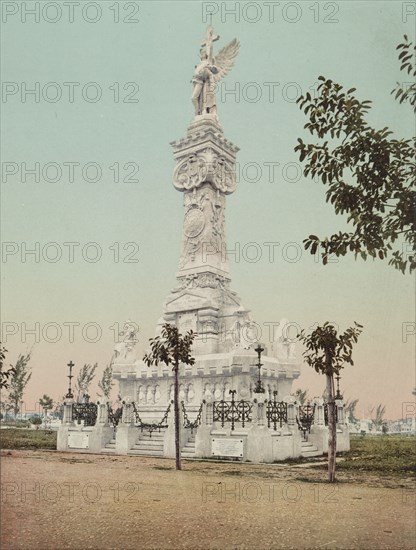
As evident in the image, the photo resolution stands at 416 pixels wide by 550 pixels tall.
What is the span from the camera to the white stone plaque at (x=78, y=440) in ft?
84.2

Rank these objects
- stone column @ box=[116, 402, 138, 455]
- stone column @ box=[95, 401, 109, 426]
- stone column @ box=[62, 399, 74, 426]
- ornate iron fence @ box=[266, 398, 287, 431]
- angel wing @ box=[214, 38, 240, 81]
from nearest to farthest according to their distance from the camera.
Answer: ornate iron fence @ box=[266, 398, 287, 431], stone column @ box=[116, 402, 138, 455], stone column @ box=[95, 401, 109, 426], stone column @ box=[62, 399, 74, 426], angel wing @ box=[214, 38, 240, 81]

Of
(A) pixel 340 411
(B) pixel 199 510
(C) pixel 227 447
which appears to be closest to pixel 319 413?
(A) pixel 340 411

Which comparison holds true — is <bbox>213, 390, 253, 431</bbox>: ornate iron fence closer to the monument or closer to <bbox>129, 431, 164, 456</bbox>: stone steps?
the monument

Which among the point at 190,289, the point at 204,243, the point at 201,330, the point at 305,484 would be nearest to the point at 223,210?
the point at 204,243

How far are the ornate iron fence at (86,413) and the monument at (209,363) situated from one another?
0.61 metres

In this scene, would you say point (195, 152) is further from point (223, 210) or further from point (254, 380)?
point (254, 380)

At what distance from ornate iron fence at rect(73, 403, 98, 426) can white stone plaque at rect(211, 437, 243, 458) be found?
29.6 feet

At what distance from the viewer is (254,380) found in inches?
1181

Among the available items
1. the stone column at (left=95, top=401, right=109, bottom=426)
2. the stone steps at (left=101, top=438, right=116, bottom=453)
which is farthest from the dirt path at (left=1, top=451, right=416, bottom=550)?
the stone column at (left=95, top=401, right=109, bottom=426)

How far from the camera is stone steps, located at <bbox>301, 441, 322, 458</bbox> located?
77.8 ft

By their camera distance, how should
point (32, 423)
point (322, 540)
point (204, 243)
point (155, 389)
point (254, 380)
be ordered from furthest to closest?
1. point (32, 423)
2. point (204, 243)
3. point (155, 389)
4. point (254, 380)
5. point (322, 540)

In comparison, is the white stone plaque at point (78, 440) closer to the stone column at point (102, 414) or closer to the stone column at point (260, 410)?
the stone column at point (102, 414)

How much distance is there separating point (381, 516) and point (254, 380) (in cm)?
1954

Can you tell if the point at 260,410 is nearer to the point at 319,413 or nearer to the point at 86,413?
the point at 319,413
